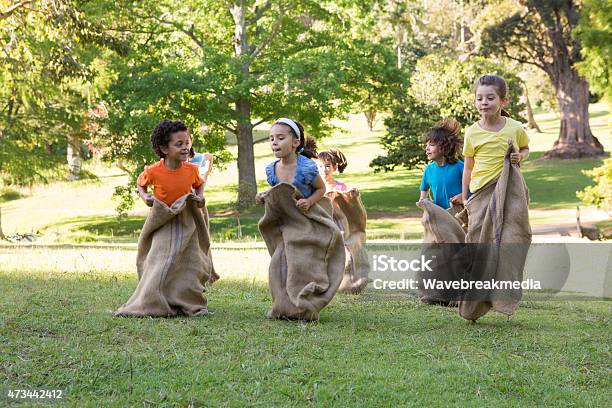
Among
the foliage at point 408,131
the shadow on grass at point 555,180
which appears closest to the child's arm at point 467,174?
the shadow on grass at point 555,180

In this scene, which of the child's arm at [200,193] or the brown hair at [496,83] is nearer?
the brown hair at [496,83]

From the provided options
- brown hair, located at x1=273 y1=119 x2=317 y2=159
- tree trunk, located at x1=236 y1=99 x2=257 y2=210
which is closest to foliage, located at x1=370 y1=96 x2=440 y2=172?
tree trunk, located at x1=236 y1=99 x2=257 y2=210

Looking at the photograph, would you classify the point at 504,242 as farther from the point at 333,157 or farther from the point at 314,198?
the point at 333,157

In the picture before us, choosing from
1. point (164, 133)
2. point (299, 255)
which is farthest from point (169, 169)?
point (299, 255)

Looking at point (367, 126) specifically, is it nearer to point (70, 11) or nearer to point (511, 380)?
point (70, 11)

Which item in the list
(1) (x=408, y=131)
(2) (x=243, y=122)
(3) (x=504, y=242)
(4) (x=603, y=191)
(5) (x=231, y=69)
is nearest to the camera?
(3) (x=504, y=242)

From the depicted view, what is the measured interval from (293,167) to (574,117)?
3413cm

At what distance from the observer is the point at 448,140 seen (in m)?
9.35

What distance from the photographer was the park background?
5.71 metres

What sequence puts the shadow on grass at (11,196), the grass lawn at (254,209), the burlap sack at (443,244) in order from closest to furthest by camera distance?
the burlap sack at (443,244) → the grass lawn at (254,209) → the shadow on grass at (11,196)

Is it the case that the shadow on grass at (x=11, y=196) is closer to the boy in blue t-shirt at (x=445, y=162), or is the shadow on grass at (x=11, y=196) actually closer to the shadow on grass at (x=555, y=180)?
the shadow on grass at (x=555, y=180)

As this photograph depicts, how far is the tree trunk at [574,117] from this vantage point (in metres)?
40.1

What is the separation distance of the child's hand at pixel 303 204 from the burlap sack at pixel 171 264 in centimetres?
100

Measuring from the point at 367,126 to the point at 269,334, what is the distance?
6222 centimetres
